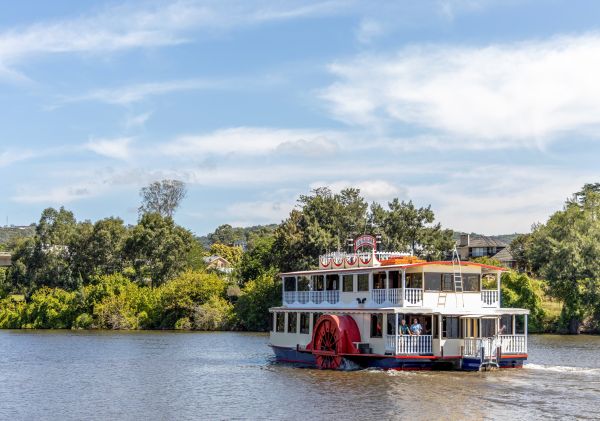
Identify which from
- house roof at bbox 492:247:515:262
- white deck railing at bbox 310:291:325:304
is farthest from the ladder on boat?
house roof at bbox 492:247:515:262

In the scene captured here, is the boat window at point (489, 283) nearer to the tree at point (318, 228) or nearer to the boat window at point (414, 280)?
the tree at point (318, 228)

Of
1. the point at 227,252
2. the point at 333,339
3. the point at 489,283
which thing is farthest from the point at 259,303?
the point at 227,252

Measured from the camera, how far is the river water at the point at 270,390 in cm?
3073

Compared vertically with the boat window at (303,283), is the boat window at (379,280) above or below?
below

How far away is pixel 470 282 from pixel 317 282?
29.3 ft

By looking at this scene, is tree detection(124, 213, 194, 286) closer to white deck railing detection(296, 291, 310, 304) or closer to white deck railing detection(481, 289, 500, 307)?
white deck railing detection(296, 291, 310, 304)

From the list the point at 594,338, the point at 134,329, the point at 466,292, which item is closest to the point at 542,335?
the point at 594,338

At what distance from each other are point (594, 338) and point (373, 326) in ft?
111

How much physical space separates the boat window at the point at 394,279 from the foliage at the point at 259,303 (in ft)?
144

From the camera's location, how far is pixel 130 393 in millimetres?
36844

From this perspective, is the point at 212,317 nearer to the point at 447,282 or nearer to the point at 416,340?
the point at 447,282

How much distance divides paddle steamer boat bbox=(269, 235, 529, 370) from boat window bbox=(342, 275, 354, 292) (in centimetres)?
5

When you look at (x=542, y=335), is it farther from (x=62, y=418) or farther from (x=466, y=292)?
(x=62, y=418)

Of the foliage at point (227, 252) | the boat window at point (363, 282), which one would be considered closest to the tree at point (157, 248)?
the boat window at point (363, 282)
